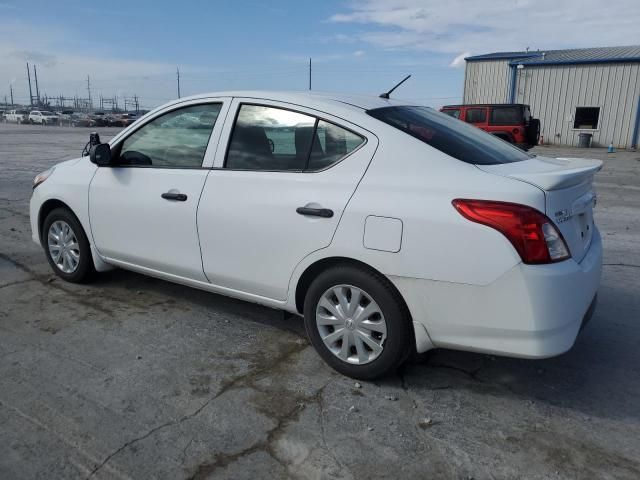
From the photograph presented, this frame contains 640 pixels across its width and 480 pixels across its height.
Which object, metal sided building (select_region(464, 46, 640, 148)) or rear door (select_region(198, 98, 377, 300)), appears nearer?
rear door (select_region(198, 98, 377, 300))

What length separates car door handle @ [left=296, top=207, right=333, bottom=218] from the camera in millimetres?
3014

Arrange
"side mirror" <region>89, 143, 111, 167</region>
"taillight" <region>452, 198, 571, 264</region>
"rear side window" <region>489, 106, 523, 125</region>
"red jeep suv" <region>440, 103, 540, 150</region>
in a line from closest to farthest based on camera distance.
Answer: "taillight" <region>452, 198, 571, 264</region>
"side mirror" <region>89, 143, 111, 167</region>
"red jeep suv" <region>440, 103, 540, 150</region>
"rear side window" <region>489, 106, 523, 125</region>

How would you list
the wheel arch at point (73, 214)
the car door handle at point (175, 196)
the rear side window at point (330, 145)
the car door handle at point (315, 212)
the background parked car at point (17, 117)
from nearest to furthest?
the car door handle at point (315, 212) → the rear side window at point (330, 145) → the car door handle at point (175, 196) → the wheel arch at point (73, 214) → the background parked car at point (17, 117)

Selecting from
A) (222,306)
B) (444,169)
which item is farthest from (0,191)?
(444,169)

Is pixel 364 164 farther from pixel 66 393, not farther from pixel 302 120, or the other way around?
pixel 66 393

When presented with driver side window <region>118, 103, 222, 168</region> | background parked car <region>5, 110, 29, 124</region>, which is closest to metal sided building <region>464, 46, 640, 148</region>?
driver side window <region>118, 103, 222, 168</region>

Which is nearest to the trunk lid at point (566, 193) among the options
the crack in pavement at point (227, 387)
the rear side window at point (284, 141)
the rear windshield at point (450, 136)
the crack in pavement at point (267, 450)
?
the rear windshield at point (450, 136)

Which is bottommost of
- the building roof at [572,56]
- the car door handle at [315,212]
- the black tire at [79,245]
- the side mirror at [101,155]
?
the black tire at [79,245]

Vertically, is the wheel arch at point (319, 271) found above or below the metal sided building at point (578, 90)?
below

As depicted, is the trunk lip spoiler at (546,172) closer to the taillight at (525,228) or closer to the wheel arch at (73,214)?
the taillight at (525,228)

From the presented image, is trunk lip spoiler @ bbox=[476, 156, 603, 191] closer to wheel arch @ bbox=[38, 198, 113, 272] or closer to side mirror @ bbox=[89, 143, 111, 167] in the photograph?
side mirror @ bbox=[89, 143, 111, 167]

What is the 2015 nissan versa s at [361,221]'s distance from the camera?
262cm

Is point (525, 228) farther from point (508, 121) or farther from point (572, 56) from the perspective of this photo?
point (572, 56)

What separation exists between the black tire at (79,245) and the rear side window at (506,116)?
704 inches
